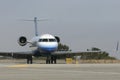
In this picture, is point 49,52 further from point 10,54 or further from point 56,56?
point 10,54

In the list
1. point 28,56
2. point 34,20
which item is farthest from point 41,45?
point 34,20

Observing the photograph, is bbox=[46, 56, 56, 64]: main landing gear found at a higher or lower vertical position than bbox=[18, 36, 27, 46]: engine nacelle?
lower

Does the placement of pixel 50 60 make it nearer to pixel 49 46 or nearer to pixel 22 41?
pixel 49 46

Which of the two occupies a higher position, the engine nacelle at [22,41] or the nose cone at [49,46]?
the engine nacelle at [22,41]

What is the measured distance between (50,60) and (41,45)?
268 centimetres

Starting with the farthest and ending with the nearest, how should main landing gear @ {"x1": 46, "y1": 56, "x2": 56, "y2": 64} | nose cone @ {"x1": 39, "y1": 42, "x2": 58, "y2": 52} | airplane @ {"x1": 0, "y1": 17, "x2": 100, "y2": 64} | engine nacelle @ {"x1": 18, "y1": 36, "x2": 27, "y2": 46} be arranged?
1. engine nacelle @ {"x1": 18, "y1": 36, "x2": 27, "y2": 46}
2. main landing gear @ {"x1": 46, "y1": 56, "x2": 56, "y2": 64}
3. airplane @ {"x1": 0, "y1": 17, "x2": 100, "y2": 64}
4. nose cone @ {"x1": 39, "y1": 42, "x2": 58, "y2": 52}
